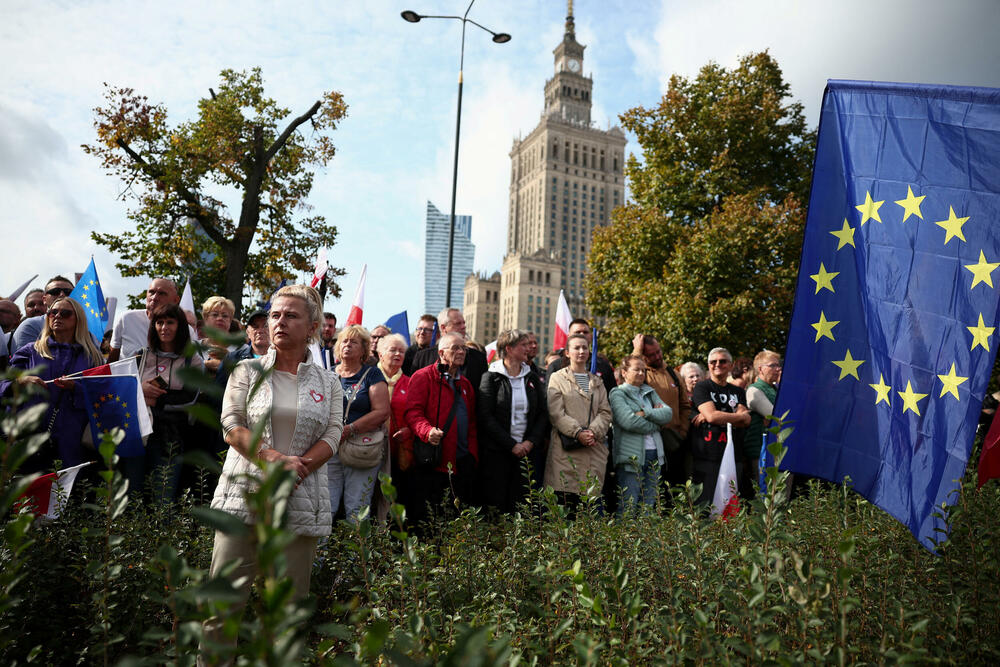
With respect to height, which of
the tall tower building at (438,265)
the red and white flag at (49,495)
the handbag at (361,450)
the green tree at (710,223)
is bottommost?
the red and white flag at (49,495)

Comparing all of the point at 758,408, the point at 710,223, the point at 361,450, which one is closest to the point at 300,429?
the point at 361,450

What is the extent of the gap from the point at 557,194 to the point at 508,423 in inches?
4429

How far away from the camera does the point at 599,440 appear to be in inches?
238

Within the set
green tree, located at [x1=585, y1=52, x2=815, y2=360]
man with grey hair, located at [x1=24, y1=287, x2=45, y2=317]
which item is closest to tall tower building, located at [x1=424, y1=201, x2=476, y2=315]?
green tree, located at [x1=585, y1=52, x2=815, y2=360]

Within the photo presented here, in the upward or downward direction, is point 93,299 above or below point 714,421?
above

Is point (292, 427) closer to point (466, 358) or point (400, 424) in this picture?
point (400, 424)

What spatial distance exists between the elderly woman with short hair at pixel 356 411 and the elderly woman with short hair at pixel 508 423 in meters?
1.07

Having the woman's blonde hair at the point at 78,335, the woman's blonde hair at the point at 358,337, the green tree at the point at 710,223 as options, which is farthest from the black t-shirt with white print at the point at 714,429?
the green tree at the point at 710,223

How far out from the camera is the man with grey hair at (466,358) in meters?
6.40

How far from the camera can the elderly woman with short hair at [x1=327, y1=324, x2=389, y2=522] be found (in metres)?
5.01

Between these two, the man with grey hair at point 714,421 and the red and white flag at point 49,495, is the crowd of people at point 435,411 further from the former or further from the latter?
the red and white flag at point 49,495

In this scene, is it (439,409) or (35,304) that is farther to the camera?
(35,304)

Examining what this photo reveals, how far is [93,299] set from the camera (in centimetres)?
745

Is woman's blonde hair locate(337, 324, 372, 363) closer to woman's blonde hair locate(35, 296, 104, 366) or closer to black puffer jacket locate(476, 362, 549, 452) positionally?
black puffer jacket locate(476, 362, 549, 452)
